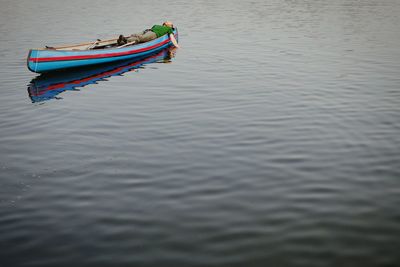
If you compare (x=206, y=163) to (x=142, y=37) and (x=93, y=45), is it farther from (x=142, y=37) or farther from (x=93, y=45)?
(x=142, y=37)

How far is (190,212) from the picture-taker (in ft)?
29.0

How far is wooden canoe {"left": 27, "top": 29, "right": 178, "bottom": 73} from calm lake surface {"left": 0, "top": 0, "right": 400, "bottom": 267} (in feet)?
2.63

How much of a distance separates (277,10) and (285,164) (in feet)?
149

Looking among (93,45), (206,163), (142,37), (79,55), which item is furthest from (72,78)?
(206,163)

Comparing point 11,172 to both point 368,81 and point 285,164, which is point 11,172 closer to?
point 285,164

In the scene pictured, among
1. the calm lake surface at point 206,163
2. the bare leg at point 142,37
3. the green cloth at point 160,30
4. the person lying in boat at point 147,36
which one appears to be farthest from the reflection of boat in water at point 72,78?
the green cloth at point 160,30

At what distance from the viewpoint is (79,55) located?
22844 millimetres

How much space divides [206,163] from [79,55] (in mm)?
14396

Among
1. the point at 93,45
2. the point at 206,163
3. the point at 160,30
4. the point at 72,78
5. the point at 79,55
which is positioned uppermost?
the point at 160,30

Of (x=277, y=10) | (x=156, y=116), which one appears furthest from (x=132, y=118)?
(x=277, y=10)

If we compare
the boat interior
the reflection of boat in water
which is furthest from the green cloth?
the reflection of boat in water

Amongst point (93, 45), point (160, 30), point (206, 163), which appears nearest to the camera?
point (206, 163)

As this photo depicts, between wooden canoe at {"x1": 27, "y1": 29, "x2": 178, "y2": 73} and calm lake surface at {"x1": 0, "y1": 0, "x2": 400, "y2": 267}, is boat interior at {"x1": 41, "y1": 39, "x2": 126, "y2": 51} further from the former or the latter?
calm lake surface at {"x1": 0, "y1": 0, "x2": 400, "y2": 267}

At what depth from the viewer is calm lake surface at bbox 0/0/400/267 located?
25.5ft
